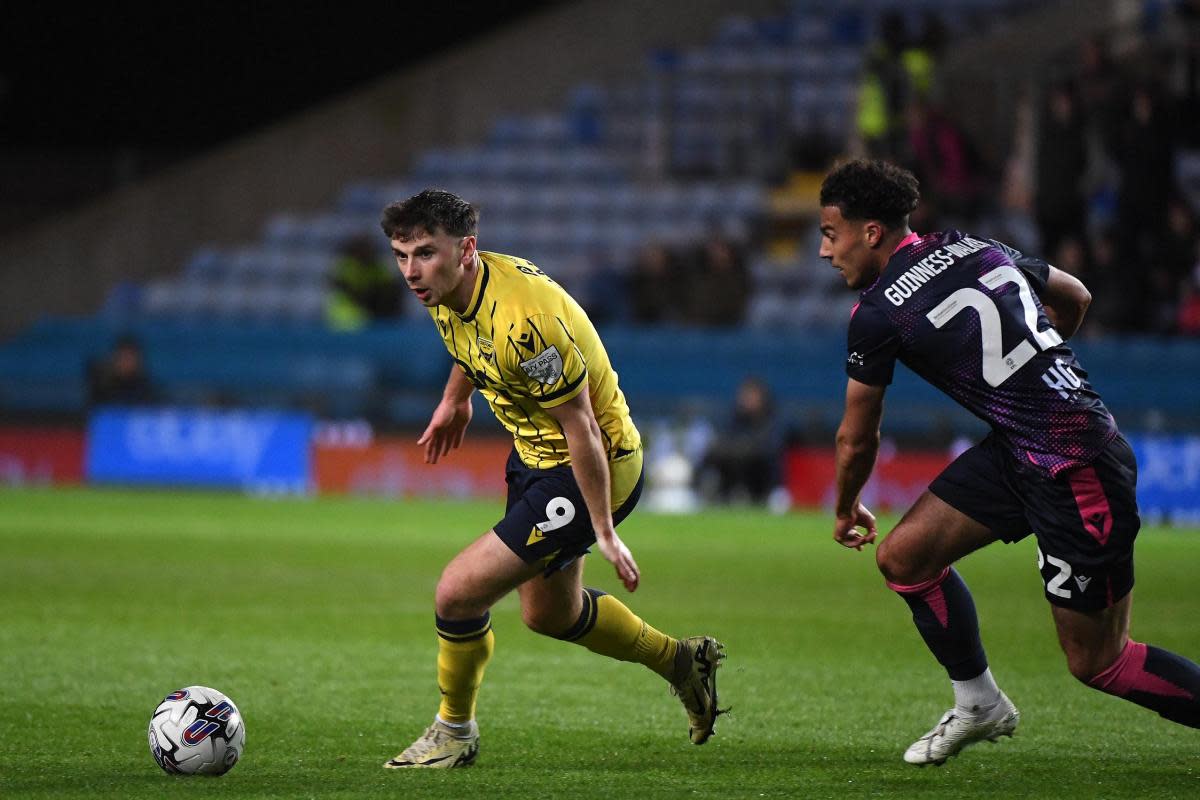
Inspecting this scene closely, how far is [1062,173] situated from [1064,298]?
461 inches

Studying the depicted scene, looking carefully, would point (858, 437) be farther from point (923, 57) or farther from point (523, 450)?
point (923, 57)

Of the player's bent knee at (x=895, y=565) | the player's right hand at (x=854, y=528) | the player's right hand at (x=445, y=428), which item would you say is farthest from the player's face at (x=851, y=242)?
the player's right hand at (x=445, y=428)

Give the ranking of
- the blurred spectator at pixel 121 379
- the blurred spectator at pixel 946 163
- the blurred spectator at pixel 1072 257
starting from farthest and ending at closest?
1. the blurred spectator at pixel 121 379
2. the blurred spectator at pixel 946 163
3. the blurred spectator at pixel 1072 257

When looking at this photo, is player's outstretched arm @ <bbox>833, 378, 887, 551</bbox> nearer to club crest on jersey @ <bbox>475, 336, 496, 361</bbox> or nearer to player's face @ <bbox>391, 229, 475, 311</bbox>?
club crest on jersey @ <bbox>475, 336, 496, 361</bbox>

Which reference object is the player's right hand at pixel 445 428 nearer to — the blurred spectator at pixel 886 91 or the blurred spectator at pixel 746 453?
the blurred spectator at pixel 746 453

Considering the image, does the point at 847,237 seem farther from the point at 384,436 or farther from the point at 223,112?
the point at 223,112

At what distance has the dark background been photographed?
80.2 feet

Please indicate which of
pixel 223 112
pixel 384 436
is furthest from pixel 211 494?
pixel 223 112

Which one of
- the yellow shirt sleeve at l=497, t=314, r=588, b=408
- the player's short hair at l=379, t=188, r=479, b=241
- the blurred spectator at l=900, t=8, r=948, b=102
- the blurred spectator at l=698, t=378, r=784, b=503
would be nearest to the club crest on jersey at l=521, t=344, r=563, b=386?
the yellow shirt sleeve at l=497, t=314, r=588, b=408

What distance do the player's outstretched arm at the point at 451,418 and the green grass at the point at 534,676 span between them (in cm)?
108

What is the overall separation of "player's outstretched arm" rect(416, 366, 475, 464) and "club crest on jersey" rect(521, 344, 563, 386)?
74 centimetres

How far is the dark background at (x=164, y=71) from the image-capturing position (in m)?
24.4

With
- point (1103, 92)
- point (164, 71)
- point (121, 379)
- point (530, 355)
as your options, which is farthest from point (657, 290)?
point (530, 355)

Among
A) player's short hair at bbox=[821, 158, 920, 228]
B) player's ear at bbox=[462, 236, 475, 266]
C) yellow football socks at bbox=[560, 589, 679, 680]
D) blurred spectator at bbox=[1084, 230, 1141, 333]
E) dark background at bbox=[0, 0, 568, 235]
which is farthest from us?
dark background at bbox=[0, 0, 568, 235]
